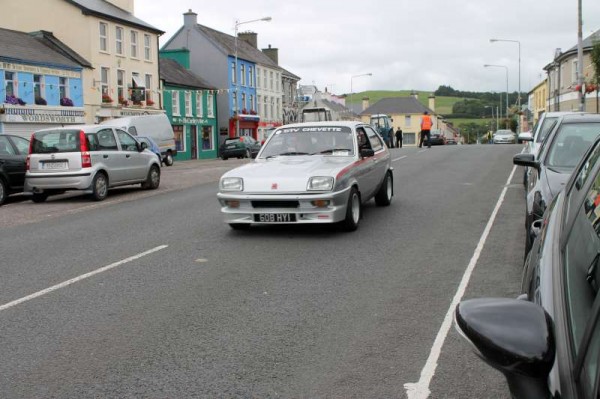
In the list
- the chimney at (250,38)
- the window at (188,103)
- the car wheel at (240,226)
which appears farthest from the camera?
the chimney at (250,38)

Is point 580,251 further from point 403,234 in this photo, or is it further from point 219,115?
point 219,115

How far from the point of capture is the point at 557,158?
7.59 meters

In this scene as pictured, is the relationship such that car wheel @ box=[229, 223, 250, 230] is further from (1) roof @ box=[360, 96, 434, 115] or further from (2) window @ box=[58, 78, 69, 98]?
(1) roof @ box=[360, 96, 434, 115]

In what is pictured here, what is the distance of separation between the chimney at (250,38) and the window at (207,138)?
711 inches

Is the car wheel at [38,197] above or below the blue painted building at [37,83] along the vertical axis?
below

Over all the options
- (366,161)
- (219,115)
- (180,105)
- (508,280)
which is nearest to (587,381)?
(508,280)

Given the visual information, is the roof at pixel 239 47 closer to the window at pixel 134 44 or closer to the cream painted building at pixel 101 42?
the cream painted building at pixel 101 42

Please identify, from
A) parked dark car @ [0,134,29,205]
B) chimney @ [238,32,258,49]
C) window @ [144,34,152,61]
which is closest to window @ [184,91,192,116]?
window @ [144,34,152,61]

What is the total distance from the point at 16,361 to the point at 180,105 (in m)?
49.1

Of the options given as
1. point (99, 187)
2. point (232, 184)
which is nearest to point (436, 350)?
point (232, 184)

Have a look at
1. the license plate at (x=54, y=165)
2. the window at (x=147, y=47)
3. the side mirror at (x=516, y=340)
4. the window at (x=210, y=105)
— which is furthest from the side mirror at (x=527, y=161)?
the window at (x=210, y=105)

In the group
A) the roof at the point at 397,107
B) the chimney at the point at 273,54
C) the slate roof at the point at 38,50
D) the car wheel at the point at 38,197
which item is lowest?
the car wheel at the point at 38,197

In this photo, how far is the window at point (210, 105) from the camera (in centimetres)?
5647

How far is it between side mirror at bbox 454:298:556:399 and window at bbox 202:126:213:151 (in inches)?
2167
